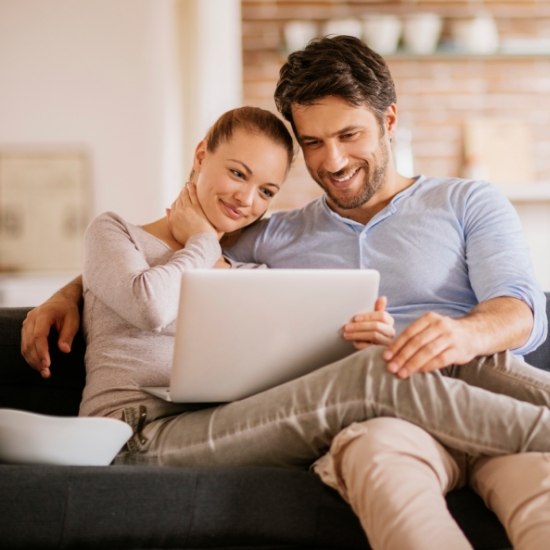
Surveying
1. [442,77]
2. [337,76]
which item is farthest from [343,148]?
[442,77]

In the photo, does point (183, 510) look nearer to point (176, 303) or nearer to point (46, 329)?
point (176, 303)

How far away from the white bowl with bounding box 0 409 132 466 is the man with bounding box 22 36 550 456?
386 millimetres

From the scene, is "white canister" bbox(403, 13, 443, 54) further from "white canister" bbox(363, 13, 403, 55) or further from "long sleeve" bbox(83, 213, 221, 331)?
"long sleeve" bbox(83, 213, 221, 331)

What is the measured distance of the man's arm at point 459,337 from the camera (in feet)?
4.99

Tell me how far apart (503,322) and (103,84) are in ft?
11.4

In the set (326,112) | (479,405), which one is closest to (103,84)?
(326,112)

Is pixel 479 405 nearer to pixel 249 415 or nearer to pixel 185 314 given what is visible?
pixel 249 415

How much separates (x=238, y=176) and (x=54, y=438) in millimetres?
779

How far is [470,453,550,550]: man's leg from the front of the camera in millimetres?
1310

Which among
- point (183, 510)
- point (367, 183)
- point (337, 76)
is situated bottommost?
point (183, 510)

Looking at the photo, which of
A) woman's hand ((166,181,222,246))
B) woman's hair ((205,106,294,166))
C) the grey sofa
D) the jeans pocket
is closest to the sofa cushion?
the grey sofa

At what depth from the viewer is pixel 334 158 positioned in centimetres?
211

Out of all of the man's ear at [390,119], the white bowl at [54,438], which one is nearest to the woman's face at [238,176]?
the man's ear at [390,119]

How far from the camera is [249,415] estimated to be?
5.16ft
